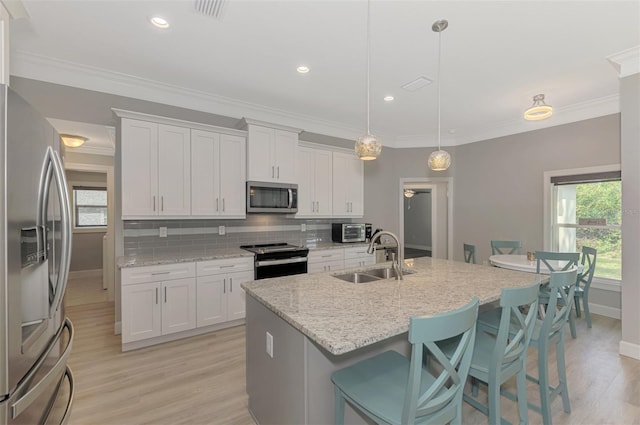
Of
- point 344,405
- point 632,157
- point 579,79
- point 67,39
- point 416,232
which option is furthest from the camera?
point 416,232

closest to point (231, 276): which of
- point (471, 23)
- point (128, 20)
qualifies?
point (128, 20)

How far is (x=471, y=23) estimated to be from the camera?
2355 millimetres

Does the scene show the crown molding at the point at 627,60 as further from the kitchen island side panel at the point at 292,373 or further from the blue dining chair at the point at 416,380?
the kitchen island side panel at the point at 292,373

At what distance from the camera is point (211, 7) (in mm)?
2189

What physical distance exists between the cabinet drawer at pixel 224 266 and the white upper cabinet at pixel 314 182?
117 cm

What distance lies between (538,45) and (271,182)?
125 inches

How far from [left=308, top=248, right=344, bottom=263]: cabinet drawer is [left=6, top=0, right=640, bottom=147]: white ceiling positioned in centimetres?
210

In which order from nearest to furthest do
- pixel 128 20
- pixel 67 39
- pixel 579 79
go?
pixel 128 20
pixel 67 39
pixel 579 79

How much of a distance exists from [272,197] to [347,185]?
1.46m

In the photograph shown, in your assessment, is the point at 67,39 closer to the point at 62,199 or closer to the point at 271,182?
the point at 62,199

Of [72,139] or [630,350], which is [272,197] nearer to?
[72,139]

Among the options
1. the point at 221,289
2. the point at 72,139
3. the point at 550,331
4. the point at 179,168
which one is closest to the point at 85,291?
the point at 72,139

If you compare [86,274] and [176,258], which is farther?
[86,274]

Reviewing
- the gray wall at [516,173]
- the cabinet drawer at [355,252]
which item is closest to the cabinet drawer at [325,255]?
the cabinet drawer at [355,252]
